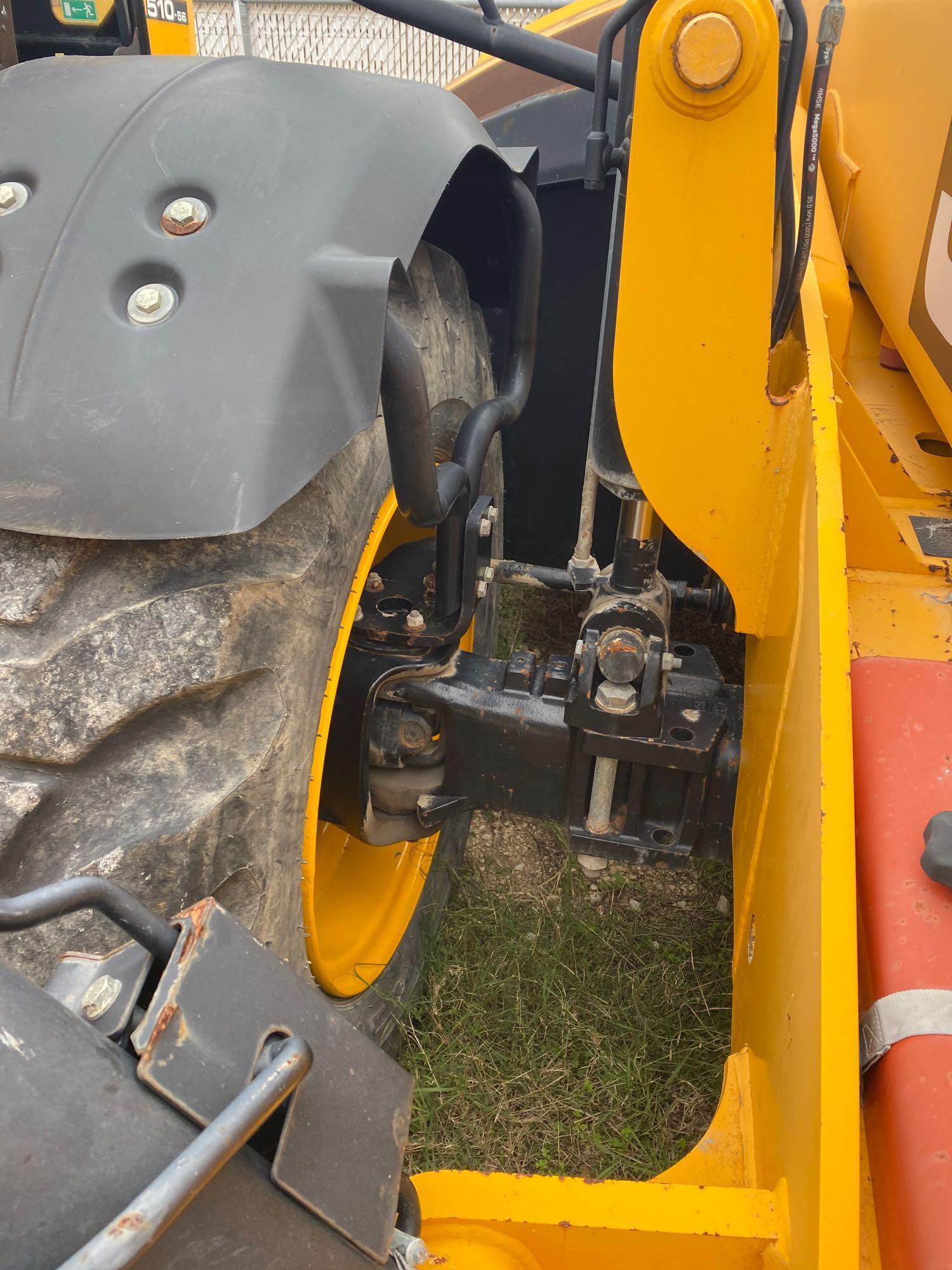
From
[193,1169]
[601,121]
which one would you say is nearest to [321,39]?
[601,121]

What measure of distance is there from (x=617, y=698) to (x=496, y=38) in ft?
3.10

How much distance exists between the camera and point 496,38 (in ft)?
4.40

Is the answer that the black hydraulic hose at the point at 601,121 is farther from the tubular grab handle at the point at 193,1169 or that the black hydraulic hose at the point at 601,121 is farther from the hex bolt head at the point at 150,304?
the tubular grab handle at the point at 193,1169

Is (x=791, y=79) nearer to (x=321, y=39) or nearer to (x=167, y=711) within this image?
(x=167, y=711)

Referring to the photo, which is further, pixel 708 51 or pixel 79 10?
pixel 79 10

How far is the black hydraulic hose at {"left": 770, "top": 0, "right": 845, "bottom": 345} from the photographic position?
3.27 feet

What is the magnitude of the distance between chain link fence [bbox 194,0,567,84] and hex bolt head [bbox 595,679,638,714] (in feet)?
22.1

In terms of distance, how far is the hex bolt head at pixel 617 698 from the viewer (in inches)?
46.5

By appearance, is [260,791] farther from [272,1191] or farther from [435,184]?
[435,184]

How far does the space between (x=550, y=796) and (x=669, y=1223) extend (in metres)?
0.56

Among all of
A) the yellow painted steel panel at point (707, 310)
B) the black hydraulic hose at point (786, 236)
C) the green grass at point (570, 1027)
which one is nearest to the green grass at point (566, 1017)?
the green grass at point (570, 1027)

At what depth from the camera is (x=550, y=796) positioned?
51.7 inches

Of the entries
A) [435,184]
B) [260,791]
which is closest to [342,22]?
[435,184]

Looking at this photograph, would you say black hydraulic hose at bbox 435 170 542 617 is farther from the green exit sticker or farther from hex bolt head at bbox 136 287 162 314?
the green exit sticker
